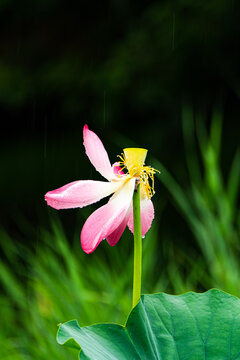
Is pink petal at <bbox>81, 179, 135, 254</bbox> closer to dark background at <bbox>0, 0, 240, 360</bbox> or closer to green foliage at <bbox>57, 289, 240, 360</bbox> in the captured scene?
green foliage at <bbox>57, 289, 240, 360</bbox>

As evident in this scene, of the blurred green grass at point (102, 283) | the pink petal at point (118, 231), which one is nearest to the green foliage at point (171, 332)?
the pink petal at point (118, 231)

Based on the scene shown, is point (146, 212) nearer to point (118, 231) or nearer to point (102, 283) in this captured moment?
point (118, 231)


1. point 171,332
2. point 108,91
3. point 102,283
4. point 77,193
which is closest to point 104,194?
point 77,193

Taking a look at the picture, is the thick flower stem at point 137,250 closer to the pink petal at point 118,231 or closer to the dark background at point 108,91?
the pink petal at point 118,231

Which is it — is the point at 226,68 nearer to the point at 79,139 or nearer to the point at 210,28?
the point at 210,28

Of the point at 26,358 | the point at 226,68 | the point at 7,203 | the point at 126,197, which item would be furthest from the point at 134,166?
the point at 226,68

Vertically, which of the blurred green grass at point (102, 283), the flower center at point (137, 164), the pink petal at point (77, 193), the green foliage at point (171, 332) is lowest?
the blurred green grass at point (102, 283)

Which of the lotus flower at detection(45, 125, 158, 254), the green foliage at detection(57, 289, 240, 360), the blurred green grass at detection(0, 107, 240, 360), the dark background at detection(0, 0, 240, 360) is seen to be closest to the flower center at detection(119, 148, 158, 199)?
the lotus flower at detection(45, 125, 158, 254)
